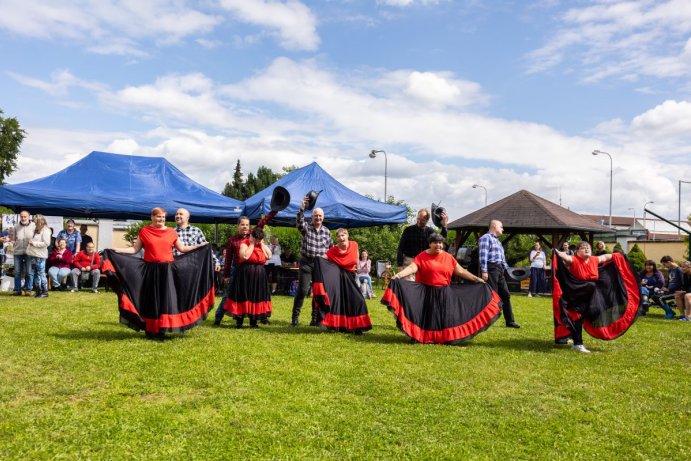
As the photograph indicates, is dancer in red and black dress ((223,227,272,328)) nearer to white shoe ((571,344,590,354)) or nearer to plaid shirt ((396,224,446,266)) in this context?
plaid shirt ((396,224,446,266))

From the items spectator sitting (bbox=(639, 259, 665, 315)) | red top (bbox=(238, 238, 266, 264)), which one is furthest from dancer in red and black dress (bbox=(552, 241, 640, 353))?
spectator sitting (bbox=(639, 259, 665, 315))

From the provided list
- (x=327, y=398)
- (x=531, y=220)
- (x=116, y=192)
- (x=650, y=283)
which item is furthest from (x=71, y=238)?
(x=531, y=220)

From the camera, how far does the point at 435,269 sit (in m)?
8.40

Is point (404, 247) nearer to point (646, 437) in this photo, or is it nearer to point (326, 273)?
point (326, 273)

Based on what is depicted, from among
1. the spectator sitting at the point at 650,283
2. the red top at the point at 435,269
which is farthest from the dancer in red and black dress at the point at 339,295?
the spectator sitting at the point at 650,283

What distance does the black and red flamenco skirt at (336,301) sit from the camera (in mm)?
8859

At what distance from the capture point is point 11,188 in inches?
577

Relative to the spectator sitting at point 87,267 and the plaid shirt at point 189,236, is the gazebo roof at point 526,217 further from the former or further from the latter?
the plaid shirt at point 189,236

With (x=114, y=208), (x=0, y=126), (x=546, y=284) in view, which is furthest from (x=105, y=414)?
(x=0, y=126)

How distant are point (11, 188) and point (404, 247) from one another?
399 inches

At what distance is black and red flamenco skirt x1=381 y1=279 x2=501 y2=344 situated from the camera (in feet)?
26.8

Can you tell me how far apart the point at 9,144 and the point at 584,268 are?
5107 cm

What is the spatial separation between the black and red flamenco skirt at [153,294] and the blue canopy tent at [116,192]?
321 inches

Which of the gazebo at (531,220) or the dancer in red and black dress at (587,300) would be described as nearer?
the dancer in red and black dress at (587,300)
